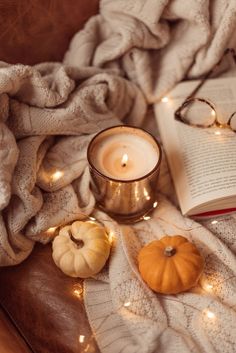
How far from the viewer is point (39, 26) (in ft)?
3.33

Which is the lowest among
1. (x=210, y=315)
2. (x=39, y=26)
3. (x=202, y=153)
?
(x=210, y=315)

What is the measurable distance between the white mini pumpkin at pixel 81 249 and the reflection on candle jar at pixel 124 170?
67 mm

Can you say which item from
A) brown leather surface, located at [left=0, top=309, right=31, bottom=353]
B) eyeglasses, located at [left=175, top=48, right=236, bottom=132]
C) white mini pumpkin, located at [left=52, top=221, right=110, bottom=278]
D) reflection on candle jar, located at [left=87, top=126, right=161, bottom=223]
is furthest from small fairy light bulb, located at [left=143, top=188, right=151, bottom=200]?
brown leather surface, located at [left=0, top=309, right=31, bottom=353]

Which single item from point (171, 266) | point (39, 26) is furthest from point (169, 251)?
point (39, 26)

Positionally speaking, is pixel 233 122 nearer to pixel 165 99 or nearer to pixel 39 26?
pixel 165 99

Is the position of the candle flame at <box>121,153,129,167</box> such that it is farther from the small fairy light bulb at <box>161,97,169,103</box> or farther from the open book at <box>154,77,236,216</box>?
the small fairy light bulb at <box>161,97,169,103</box>

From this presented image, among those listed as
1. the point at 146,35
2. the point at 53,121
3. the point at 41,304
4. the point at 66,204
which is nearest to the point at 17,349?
the point at 41,304

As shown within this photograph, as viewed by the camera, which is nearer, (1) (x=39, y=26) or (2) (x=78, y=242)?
(2) (x=78, y=242)

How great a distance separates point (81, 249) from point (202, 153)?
305 mm

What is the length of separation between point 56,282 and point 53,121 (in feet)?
0.95

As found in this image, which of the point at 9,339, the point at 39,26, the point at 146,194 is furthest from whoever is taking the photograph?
the point at 39,26

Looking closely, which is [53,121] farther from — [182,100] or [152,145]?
[182,100]

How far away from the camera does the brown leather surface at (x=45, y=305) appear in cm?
80

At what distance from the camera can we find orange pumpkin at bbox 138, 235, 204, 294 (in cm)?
80
